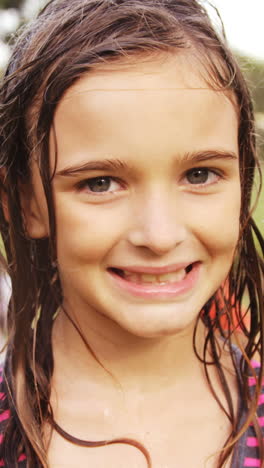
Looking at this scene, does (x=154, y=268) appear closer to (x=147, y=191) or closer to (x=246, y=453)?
(x=147, y=191)

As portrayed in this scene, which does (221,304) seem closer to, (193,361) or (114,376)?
(193,361)

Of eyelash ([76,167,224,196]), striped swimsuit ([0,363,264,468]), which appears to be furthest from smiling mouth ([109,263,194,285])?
striped swimsuit ([0,363,264,468])

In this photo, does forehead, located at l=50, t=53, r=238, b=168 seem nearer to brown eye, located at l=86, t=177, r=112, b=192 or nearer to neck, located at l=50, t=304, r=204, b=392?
brown eye, located at l=86, t=177, r=112, b=192

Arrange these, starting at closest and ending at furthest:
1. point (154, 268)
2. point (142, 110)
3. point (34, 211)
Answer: point (142, 110) < point (154, 268) < point (34, 211)

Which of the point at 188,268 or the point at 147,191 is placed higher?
the point at 147,191

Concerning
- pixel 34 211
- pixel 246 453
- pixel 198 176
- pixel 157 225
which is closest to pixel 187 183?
pixel 198 176

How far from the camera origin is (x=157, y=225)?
1.29 meters

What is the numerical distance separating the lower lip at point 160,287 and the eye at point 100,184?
0.55 ft

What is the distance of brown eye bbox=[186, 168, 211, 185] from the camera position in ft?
4.58

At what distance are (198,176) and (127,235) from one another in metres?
0.20

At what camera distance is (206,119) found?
53.1 inches

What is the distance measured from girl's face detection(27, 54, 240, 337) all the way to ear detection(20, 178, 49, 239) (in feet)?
0.36

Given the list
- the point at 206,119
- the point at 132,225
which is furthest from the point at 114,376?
the point at 206,119

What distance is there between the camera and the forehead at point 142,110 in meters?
1.29
